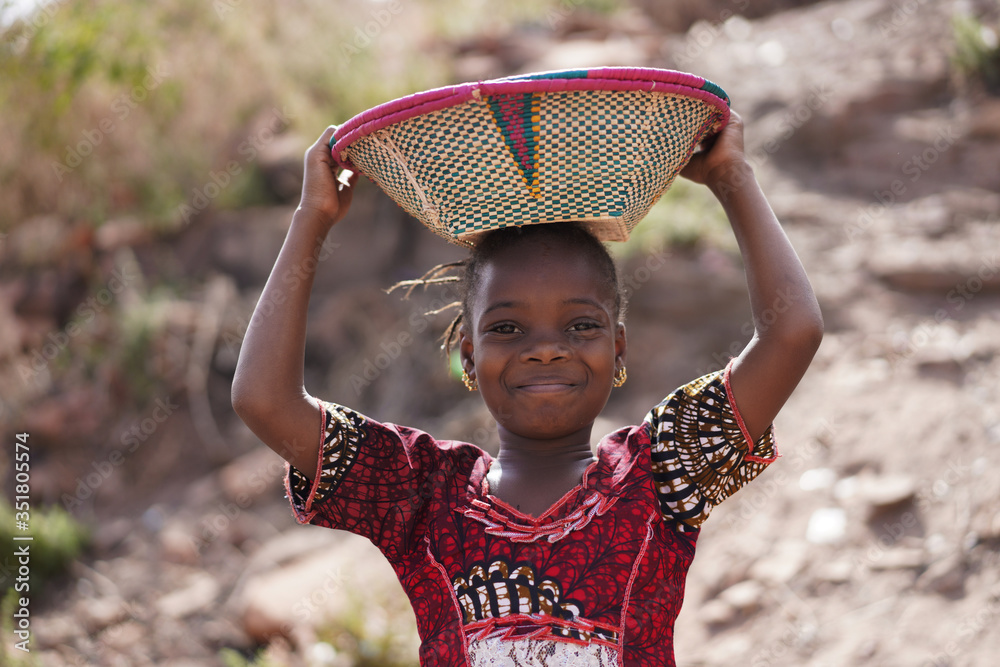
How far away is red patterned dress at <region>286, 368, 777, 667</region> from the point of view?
143 cm

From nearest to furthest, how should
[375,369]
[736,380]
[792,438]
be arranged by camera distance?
[736,380] → [792,438] → [375,369]

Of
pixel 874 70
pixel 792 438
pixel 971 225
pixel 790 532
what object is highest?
pixel 874 70

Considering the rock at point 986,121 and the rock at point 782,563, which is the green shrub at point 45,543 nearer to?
the rock at point 782,563

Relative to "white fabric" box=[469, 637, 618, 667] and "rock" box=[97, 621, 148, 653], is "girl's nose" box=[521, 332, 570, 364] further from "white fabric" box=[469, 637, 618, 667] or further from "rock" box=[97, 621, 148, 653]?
"rock" box=[97, 621, 148, 653]

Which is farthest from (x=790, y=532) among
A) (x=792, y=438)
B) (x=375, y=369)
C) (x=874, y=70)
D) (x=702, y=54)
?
(x=702, y=54)

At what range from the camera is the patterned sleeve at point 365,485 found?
1.53 m

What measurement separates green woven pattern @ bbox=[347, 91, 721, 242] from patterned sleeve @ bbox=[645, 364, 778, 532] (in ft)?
1.18

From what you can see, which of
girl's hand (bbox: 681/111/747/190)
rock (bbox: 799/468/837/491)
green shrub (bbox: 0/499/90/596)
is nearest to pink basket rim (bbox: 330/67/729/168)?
girl's hand (bbox: 681/111/747/190)

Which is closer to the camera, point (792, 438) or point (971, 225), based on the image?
point (792, 438)

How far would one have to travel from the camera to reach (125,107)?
7086 mm

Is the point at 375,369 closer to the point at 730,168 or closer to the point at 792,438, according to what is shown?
the point at 792,438

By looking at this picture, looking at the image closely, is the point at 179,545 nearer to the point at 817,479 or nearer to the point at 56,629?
the point at 56,629

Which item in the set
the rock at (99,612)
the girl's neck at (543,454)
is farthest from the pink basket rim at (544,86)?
the rock at (99,612)

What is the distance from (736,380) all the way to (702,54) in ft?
20.3
